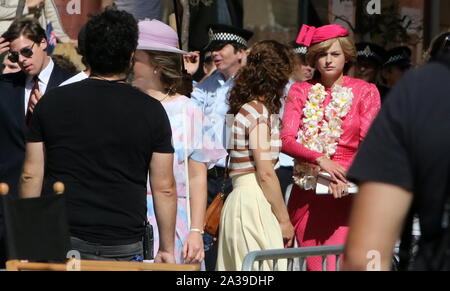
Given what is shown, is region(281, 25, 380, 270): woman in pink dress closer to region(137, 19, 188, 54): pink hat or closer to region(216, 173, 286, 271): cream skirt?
region(216, 173, 286, 271): cream skirt

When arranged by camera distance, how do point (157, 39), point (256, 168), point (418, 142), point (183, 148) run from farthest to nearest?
point (256, 168), point (157, 39), point (183, 148), point (418, 142)

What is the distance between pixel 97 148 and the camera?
4.17 m

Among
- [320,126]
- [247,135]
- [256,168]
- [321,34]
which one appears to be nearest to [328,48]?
[321,34]

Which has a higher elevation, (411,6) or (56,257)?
(411,6)

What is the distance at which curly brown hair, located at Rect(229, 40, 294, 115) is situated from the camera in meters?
6.05

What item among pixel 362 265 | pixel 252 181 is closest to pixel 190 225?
pixel 252 181

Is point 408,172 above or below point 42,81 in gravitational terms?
above

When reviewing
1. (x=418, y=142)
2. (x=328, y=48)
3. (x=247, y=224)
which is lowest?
(x=247, y=224)

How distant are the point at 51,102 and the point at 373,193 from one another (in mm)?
2016

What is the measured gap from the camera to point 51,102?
4199 millimetres

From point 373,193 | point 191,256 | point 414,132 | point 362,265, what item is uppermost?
point 414,132

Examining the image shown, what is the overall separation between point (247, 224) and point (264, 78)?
2.84 feet

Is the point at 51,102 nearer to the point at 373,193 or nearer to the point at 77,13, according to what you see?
the point at 373,193

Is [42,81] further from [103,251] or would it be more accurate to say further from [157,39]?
[103,251]
